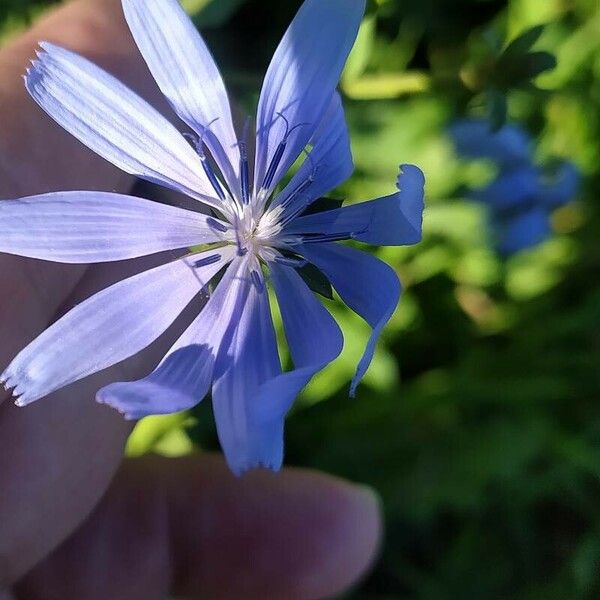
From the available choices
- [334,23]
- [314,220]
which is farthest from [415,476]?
[334,23]

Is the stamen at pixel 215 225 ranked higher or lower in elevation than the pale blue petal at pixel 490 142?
higher

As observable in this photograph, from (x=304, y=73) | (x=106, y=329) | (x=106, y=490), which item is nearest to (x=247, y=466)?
(x=106, y=329)

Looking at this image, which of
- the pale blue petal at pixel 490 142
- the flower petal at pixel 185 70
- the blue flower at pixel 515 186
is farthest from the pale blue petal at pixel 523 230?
the flower petal at pixel 185 70

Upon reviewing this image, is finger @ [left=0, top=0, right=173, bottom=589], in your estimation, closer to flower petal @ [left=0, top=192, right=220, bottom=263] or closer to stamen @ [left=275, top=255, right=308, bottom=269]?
flower petal @ [left=0, top=192, right=220, bottom=263]

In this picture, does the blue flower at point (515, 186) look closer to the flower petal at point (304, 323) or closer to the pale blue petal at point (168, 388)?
the flower petal at point (304, 323)

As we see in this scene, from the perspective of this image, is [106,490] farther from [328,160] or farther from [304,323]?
[328,160]

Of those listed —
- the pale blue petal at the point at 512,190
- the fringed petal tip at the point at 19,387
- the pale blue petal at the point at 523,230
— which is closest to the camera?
the fringed petal tip at the point at 19,387

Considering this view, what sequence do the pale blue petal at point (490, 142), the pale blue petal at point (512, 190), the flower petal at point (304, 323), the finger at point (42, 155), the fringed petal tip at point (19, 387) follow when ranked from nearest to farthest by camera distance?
the fringed petal tip at point (19, 387)
the flower petal at point (304, 323)
the finger at point (42, 155)
the pale blue petal at point (490, 142)
the pale blue petal at point (512, 190)
